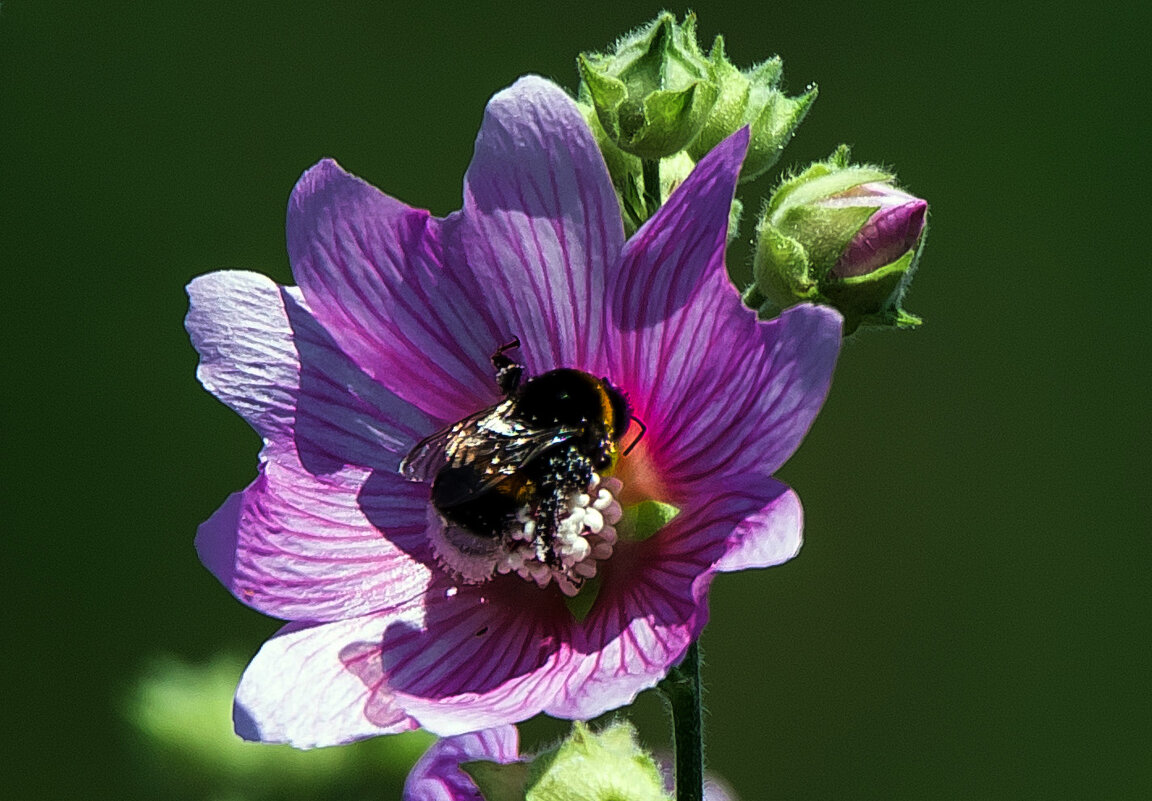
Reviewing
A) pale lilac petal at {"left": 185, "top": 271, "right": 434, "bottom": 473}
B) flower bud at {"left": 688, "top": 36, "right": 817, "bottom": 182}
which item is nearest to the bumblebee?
pale lilac petal at {"left": 185, "top": 271, "right": 434, "bottom": 473}

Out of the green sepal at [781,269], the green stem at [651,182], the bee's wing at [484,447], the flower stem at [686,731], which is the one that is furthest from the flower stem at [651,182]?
the flower stem at [686,731]

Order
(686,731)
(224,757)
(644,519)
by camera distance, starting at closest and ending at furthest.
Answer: (686,731), (644,519), (224,757)

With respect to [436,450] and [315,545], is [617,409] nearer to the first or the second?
[436,450]

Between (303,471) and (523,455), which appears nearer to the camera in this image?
(523,455)

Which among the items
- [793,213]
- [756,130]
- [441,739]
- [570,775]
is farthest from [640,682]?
[756,130]

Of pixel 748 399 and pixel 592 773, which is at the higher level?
pixel 748 399

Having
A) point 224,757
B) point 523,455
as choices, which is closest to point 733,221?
point 523,455

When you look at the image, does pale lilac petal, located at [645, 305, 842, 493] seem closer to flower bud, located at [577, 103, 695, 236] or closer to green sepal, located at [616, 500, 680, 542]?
green sepal, located at [616, 500, 680, 542]

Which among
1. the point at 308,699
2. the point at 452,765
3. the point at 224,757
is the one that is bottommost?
the point at 224,757
